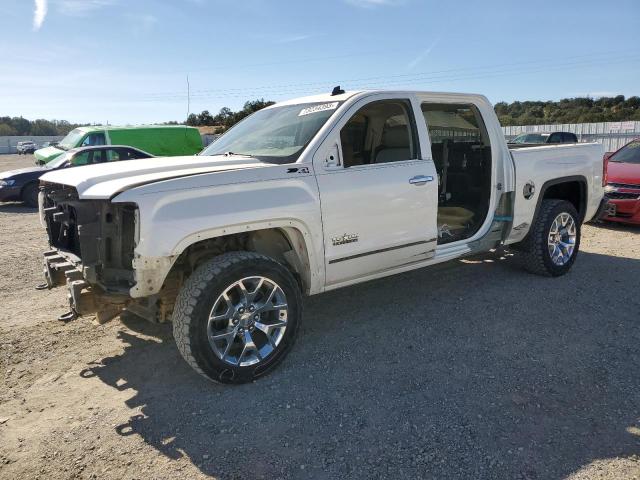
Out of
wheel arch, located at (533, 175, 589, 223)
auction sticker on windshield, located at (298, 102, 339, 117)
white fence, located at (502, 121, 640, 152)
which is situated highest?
white fence, located at (502, 121, 640, 152)

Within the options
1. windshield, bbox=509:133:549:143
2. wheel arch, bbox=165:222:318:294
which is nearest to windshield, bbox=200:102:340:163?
wheel arch, bbox=165:222:318:294

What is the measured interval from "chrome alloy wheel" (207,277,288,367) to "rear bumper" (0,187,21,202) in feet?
38.0

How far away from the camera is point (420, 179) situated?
427cm

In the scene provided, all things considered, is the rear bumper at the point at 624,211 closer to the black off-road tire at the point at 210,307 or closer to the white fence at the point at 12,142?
the black off-road tire at the point at 210,307

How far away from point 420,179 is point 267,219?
155 cm

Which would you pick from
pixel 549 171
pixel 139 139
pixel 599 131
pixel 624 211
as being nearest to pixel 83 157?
pixel 139 139

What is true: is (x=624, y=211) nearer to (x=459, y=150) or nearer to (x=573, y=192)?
(x=573, y=192)

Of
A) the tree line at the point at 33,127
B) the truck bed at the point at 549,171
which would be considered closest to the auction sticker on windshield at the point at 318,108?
the truck bed at the point at 549,171

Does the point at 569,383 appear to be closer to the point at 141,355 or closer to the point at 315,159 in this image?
the point at 315,159

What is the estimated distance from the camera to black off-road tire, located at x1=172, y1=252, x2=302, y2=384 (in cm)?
320

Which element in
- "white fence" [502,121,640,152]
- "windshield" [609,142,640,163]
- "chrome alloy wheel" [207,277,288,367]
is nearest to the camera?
"chrome alloy wheel" [207,277,288,367]

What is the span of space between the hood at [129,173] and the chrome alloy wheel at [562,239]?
3.71m

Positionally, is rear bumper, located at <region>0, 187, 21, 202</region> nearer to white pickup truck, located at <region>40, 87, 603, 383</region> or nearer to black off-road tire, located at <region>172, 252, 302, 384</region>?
white pickup truck, located at <region>40, 87, 603, 383</region>

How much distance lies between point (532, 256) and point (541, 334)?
1.62 m
